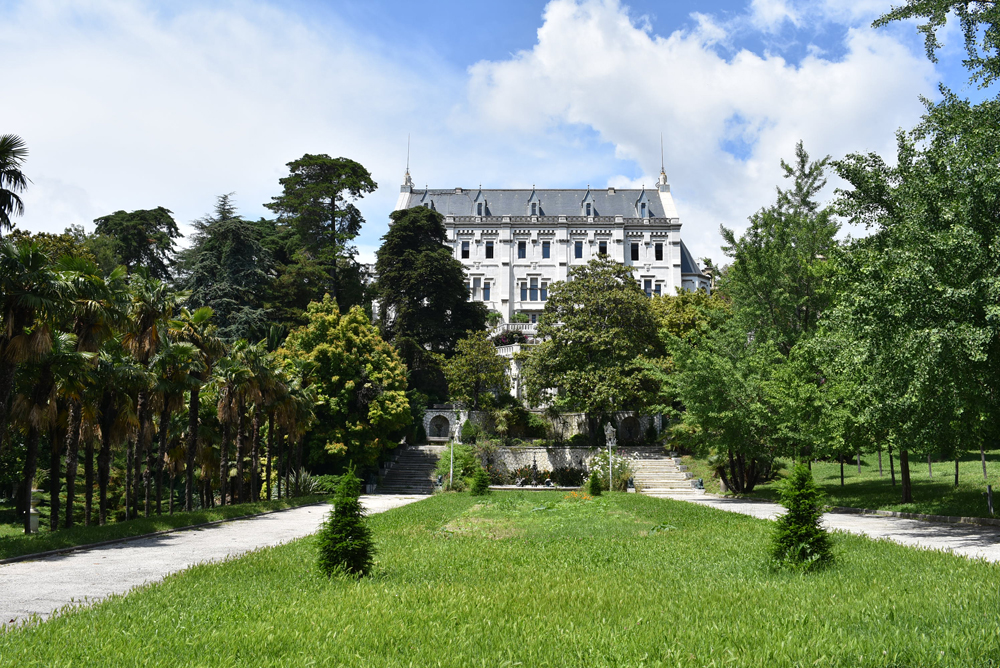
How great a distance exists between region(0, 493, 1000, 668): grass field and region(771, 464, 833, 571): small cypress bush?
1.13 ft

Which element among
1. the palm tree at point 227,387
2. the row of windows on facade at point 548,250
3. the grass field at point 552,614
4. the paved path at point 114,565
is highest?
the row of windows on facade at point 548,250

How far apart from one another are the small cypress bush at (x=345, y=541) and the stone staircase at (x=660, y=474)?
28.9 meters

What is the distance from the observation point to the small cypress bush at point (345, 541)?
31.0ft

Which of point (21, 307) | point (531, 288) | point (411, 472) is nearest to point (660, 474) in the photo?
point (411, 472)

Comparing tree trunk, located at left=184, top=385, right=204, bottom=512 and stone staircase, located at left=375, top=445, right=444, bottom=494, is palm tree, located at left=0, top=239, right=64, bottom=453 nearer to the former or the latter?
tree trunk, located at left=184, top=385, right=204, bottom=512

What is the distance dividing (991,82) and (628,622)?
16723 millimetres

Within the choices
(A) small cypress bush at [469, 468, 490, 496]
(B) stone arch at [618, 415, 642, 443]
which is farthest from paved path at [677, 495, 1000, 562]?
(B) stone arch at [618, 415, 642, 443]

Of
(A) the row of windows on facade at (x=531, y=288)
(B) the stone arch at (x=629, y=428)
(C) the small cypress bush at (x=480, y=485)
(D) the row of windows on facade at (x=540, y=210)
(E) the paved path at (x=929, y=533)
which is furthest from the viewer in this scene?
(D) the row of windows on facade at (x=540, y=210)

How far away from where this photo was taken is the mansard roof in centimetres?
7825

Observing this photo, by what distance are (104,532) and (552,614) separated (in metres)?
14.2

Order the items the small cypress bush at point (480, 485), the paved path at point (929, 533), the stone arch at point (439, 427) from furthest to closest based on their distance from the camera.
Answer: the stone arch at point (439, 427) < the small cypress bush at point (480, 485) < the paved path at point (929, 533)

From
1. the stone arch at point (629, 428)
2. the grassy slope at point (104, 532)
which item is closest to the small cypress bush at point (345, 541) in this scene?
the grassy slope at point (104, 532)

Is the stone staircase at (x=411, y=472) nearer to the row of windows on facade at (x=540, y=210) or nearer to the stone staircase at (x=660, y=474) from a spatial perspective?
the stone staircase at (x=660, y=474)

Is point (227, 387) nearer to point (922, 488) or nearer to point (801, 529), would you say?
point (801, 529)
